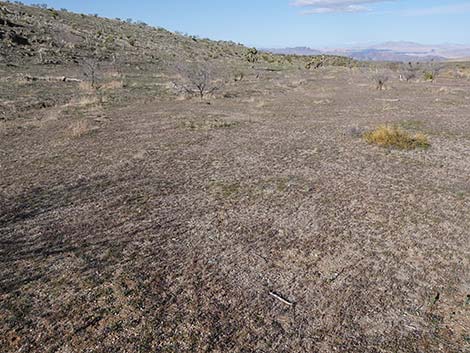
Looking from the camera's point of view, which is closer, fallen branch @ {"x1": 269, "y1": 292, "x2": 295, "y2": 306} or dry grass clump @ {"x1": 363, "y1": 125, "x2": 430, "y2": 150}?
fallen branch @ {"x1": 269, "y1": 292, "x2": 295, "y2": 306}

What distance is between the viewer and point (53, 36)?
46094mm

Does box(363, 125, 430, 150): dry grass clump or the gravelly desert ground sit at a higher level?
the gravelly desert ground

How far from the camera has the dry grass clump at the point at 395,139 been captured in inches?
579

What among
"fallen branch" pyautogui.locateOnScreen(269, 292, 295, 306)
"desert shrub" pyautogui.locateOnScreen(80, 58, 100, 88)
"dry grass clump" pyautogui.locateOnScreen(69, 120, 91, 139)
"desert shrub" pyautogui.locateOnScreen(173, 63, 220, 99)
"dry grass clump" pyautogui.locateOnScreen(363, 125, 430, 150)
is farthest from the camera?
"desert shrub" pyautogui.locateOnScreen(80, 58, 100, 88)

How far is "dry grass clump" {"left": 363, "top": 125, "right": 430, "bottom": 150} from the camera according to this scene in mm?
14711

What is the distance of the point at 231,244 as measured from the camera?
305 inches

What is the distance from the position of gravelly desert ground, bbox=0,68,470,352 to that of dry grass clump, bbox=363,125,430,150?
18.5 inches

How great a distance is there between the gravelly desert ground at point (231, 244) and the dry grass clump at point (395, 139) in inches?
18.5

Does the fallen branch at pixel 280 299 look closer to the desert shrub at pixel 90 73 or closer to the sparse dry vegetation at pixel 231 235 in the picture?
the sparse dry vegetation at pixel 231 235

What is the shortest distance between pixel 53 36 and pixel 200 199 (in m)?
43.3

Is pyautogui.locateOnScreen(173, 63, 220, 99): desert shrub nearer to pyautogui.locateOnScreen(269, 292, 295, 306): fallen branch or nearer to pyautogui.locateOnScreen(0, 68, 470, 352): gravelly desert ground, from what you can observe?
pyautogui.locateOnScreen(0, 68, 470, 352): gravelly desert ground

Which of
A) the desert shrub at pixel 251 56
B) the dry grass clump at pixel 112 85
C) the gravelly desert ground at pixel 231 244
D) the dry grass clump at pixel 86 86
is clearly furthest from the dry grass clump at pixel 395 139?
the desert shrub at pixel 251 56

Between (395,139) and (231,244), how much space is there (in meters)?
9.49

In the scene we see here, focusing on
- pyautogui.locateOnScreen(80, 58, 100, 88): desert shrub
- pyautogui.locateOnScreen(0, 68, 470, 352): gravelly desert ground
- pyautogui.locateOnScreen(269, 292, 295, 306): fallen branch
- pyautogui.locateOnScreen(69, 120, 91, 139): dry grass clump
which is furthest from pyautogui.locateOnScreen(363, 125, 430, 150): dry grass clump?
pyautogui.locateOnScreen(80, 58, 100, 88): desert shrub
